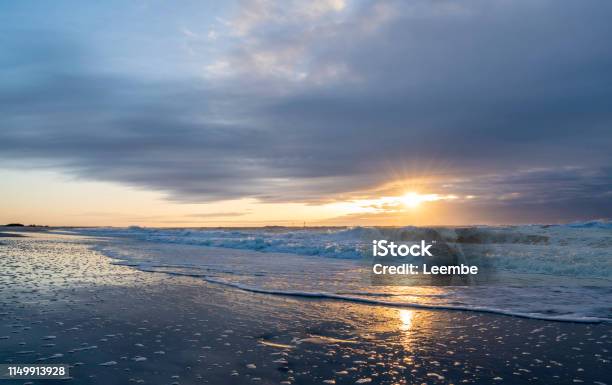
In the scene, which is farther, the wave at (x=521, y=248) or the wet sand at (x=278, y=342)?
the wave at (x=521, y=248)

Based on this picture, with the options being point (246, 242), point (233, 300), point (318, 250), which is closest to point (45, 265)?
point (233, 300)

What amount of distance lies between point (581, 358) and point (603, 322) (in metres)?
2.94

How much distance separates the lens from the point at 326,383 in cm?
523

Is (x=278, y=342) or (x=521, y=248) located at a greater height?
(x=521, y=248)

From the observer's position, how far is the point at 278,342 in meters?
6.95

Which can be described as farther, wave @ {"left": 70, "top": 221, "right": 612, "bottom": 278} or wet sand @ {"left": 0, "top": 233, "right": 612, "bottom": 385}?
wave @ {"left": 70, "top": 221, "right": 612, "bottom": 278}

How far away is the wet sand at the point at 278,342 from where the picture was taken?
5.55m

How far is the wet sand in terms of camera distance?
5555 mm

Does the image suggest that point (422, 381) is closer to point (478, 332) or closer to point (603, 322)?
point (478, 332)

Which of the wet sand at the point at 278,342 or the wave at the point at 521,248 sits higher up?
the wave at the point at 521,248

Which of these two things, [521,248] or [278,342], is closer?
[278,342]

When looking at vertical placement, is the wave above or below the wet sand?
above

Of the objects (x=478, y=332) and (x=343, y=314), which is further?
(x=343, y=314)

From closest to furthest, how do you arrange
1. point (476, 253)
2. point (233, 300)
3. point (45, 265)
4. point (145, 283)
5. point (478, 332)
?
point (478, 332)
point (233, 300)
point (145, 283)
point (45, 265)
point (476, 253)
